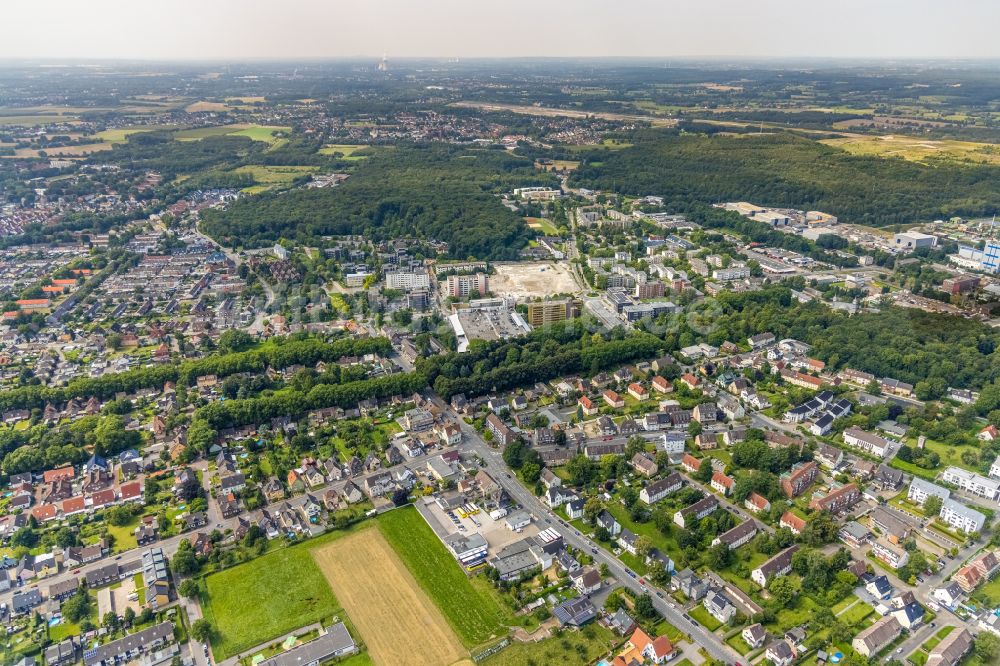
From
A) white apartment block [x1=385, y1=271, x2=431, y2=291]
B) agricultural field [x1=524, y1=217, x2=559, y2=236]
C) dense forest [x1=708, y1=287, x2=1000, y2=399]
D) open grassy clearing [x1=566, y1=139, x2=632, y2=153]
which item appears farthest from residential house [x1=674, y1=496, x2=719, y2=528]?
open grassy clearing [x1=566, y1=139, x2=632, y2=153]

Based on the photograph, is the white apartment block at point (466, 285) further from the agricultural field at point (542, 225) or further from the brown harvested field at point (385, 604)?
the brown harvested field at point (385, 604)

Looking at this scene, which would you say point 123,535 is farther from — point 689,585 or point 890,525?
point 890,525

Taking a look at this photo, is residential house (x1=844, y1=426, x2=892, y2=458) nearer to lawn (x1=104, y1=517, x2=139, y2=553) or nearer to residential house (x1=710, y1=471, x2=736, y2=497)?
residential house (x1=710, y1=471, x2=736, y2=497)

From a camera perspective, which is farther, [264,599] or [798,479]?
[798,479]

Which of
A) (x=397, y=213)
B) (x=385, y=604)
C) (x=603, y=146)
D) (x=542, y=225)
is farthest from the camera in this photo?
(x=603, y=146)

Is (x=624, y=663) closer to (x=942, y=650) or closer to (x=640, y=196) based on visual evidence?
(x=942, y=650)

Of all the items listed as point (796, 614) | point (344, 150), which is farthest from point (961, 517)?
point (344, 150)

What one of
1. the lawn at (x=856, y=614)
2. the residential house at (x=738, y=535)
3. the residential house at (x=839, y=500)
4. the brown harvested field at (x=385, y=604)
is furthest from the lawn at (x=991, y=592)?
the brown harvested field at (x=385, y=604)
